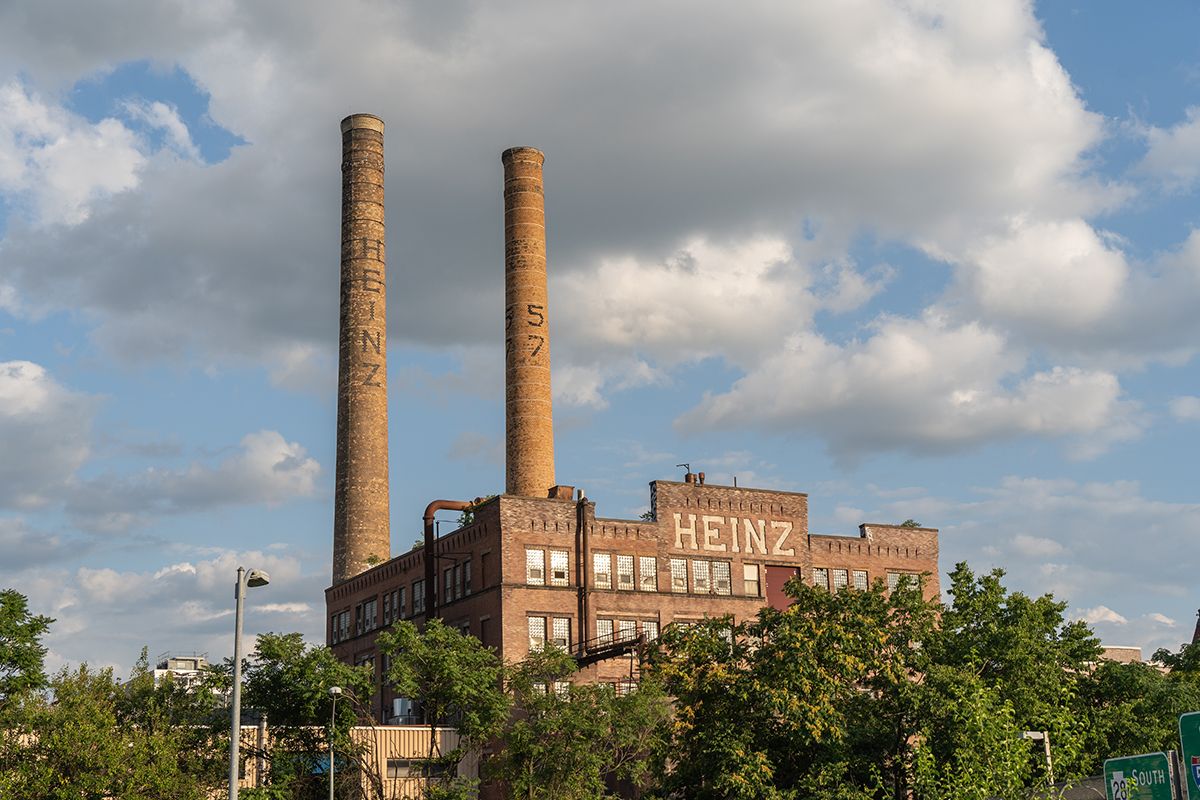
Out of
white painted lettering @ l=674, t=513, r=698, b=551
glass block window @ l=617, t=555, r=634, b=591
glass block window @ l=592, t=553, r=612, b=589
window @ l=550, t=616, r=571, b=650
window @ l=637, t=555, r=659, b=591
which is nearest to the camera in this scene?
window @ l=550, t=616, r=571, b=650

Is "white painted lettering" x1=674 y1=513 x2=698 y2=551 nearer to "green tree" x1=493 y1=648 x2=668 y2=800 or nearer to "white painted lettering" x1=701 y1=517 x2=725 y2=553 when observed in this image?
"white painted lettering" x1=701 y1=517 x2=725 y2=553

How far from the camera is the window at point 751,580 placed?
66625 mm

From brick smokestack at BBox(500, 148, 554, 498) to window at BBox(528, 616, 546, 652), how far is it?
10.6m

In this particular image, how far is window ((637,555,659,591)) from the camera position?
6456 centimetres

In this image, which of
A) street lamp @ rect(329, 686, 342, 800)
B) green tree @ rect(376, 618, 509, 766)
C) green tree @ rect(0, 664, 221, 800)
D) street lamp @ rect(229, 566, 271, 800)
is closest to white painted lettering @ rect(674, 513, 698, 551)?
green tree @ rect(376, 618, 509, 766)

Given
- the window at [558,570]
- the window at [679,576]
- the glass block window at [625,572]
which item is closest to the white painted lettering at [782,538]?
the window at [679,576]

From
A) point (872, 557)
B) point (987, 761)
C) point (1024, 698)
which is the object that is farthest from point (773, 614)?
point (872, 557)

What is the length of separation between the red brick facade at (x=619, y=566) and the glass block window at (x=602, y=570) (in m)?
0.05

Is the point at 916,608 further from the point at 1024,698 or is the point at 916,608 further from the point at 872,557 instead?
the point at 872,557

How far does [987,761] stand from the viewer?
31297 millimetres

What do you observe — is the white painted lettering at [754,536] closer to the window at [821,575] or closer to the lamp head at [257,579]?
the window at [821,575]

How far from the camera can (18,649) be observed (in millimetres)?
43344

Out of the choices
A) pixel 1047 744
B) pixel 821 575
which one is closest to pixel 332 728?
pixel 1047 744

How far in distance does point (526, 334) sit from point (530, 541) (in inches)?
Result: 650
